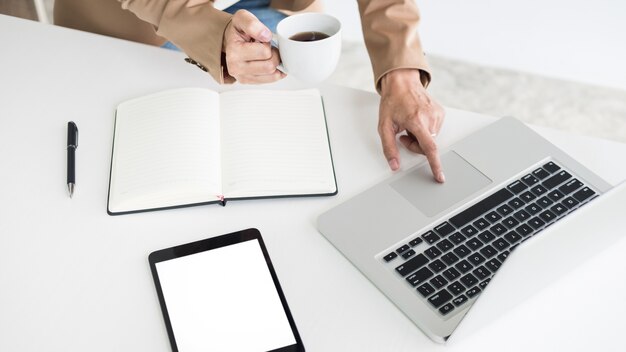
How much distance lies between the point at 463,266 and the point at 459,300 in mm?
53

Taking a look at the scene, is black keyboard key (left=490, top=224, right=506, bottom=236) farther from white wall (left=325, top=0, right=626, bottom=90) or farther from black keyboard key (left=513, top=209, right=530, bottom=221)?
white wall (left=325, top=0, right=626, bottom=90)

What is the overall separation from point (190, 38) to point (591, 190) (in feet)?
2.26

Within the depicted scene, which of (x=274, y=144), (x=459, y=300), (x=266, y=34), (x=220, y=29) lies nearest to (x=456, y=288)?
(x=459, y=300)

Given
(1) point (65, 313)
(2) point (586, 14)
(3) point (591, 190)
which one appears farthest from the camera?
(2) point (586, 14)

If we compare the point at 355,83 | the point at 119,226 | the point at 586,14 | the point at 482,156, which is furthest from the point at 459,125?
the point at 586,14

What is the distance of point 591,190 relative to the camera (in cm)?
93

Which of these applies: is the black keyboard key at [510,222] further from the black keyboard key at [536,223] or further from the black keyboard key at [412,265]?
the black keyboard key at [412,265]

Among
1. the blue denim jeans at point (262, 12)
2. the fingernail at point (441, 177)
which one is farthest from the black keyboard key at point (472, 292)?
the blue denim jeans at point (262, 12)

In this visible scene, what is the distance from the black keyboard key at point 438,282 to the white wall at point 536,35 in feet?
5.95

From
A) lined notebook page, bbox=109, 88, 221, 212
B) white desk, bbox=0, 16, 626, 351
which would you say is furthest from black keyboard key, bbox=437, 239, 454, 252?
lined notebook page, bbox=109, 88, 221, 212

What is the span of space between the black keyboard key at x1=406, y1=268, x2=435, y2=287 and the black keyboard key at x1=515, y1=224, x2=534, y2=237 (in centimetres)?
14

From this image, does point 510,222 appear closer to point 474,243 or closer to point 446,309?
point 474,243

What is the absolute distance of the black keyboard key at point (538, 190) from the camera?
0.93 metres

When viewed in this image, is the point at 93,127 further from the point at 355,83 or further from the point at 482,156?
the point at 355,83
